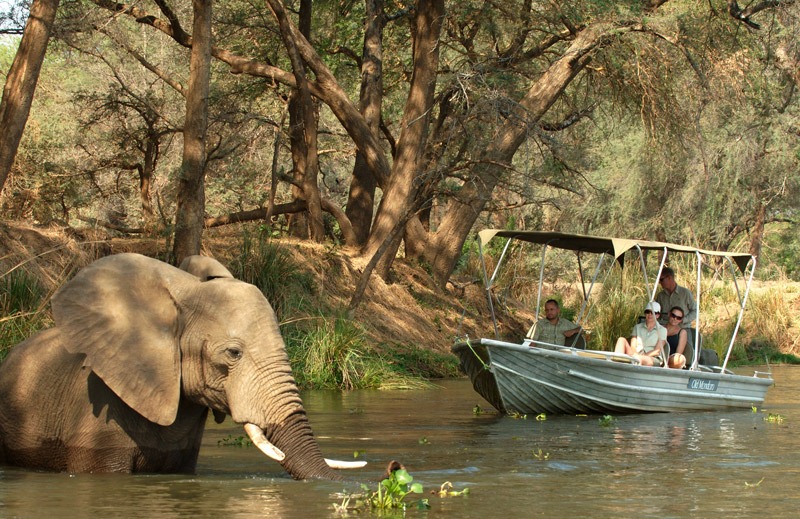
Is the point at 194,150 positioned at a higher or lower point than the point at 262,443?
higher

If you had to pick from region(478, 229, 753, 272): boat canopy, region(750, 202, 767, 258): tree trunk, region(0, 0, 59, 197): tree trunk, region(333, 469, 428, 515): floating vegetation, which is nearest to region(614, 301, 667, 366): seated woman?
region(478, 229, 753, 272): boat canopy

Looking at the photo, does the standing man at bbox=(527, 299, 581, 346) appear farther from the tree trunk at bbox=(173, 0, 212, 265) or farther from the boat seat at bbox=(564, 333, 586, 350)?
the tree trunk at bbox=(173, 0, 212, 265)

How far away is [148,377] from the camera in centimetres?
767

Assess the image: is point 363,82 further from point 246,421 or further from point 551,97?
point 246,421

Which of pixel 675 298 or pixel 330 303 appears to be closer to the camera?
pixel 675 298

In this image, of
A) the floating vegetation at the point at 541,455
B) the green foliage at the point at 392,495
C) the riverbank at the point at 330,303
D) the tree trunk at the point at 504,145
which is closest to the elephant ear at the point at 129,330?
the green foliage at the point at 392,495

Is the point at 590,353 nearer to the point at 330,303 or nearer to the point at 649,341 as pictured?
the point at 649,341

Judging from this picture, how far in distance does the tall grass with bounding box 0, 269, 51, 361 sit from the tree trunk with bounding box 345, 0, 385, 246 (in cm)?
987

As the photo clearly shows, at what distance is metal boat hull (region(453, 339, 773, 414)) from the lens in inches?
587

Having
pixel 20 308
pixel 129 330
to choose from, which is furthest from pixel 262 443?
pixel 20 308

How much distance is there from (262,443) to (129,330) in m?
1.16

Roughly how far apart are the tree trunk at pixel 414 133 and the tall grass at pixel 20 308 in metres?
9.00

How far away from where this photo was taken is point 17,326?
13.4 m

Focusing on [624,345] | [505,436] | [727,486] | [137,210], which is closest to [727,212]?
[137,210]
